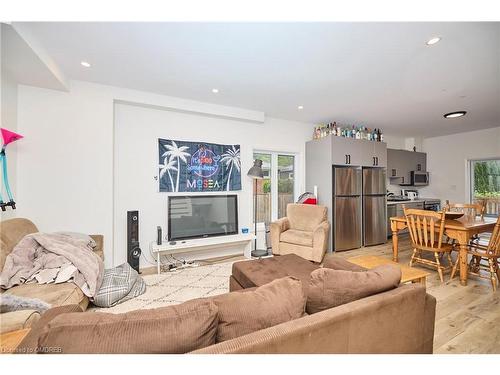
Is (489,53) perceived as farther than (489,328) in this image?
Yes

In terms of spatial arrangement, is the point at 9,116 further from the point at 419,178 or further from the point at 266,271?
the point at 419,178

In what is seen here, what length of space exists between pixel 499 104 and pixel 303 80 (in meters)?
3.30

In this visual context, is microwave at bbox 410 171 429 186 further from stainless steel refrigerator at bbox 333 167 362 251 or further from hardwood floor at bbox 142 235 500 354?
hardwood floor at bbox 142 235 500 354

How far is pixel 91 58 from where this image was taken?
2271mm

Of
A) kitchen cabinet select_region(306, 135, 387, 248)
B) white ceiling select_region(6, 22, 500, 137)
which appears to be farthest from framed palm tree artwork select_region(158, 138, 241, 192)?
kitchen cabinet select_region(306, 135, 387, 248)

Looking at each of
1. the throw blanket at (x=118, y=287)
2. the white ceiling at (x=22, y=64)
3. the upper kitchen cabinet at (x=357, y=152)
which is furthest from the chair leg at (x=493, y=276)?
the white ceiling at (x=22, y=64)

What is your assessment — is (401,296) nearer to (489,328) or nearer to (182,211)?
(489,328)

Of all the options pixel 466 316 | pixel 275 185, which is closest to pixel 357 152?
pixel 275 185

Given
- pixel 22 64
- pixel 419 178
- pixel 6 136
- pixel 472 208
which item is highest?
pixel 22 64

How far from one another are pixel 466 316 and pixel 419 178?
4.62 metres

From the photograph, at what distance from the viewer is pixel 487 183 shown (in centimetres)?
518
